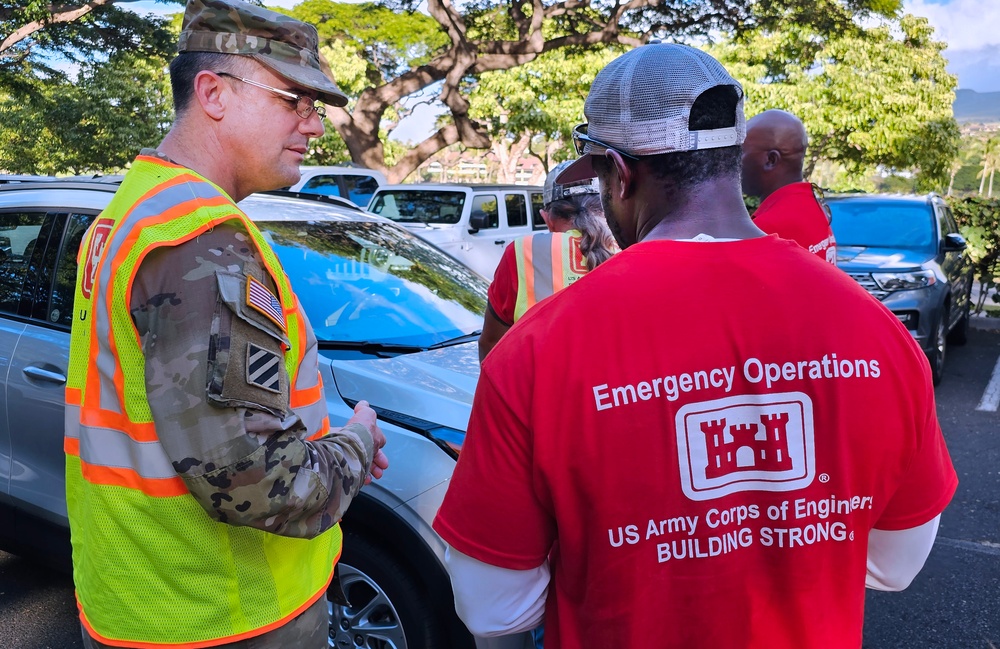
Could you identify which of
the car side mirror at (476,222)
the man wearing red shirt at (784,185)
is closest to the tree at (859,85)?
the car side mirror at (476,222)

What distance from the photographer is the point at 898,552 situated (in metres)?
1.45

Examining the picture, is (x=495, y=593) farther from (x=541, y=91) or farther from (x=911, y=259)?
(x=541, y=91)

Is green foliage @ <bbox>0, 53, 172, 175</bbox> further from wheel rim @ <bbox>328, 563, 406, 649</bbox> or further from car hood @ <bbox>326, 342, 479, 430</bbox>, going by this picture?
wheel rim @ <bbox>328, 563, 406, 649</bbox>

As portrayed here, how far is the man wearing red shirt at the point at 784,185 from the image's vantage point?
3.43m

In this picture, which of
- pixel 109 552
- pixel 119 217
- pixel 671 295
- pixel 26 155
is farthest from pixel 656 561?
pixel 26 155

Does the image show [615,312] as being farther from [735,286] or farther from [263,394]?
[263,394]

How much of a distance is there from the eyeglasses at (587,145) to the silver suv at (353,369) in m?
1.31

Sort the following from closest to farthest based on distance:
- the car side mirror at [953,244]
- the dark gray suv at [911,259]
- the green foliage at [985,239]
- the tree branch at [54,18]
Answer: the dark gray suv at [911,259] → the car side mirror at [953,244] → the green foliage at [985,239] → the tree branch at [54,18]

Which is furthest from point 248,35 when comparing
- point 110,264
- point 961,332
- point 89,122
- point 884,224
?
point 89,122

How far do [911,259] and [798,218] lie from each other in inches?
224

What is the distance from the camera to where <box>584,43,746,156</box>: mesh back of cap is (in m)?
1.30

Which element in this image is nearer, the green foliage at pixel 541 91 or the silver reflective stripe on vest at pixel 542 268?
the silver reflective stripe on vest at pixel 542 268

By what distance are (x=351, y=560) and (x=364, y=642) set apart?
0.95 ft

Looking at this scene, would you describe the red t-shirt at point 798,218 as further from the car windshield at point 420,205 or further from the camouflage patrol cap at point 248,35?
the car windshield at point 420,205
